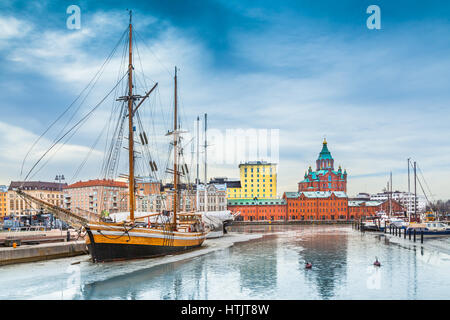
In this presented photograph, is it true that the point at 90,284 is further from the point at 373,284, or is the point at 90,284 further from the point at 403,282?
the point at 403,282

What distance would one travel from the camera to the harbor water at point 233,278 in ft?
78.6

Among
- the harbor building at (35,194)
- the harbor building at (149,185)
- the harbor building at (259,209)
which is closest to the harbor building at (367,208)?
the harbor building at (259,209)

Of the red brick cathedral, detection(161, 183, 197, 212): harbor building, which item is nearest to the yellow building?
detection(161, 183, 197, 212): harbor building

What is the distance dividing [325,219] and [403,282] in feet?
486

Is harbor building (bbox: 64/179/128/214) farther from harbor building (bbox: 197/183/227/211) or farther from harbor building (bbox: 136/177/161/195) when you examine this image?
harbor building (bbox: 197/183/227/211)

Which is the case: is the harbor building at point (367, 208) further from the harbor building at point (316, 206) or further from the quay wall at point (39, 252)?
the quay wall at point (39, 252)

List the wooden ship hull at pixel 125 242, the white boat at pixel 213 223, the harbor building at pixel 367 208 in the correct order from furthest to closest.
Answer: the harbor building at pixel 367 208
the white boat at pixel 213 223
the wooden ship hull at pixel 125 242

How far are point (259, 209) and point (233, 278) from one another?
141830 millimetres

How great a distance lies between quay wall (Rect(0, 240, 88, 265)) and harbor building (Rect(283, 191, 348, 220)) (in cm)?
13690

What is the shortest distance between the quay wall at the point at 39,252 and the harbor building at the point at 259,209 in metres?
127

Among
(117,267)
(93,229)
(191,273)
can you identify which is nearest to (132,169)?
(93,229)

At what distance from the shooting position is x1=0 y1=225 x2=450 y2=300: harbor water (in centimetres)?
2397

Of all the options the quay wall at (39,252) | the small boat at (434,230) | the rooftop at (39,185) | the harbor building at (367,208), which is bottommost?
the harbor building at (367,208)
